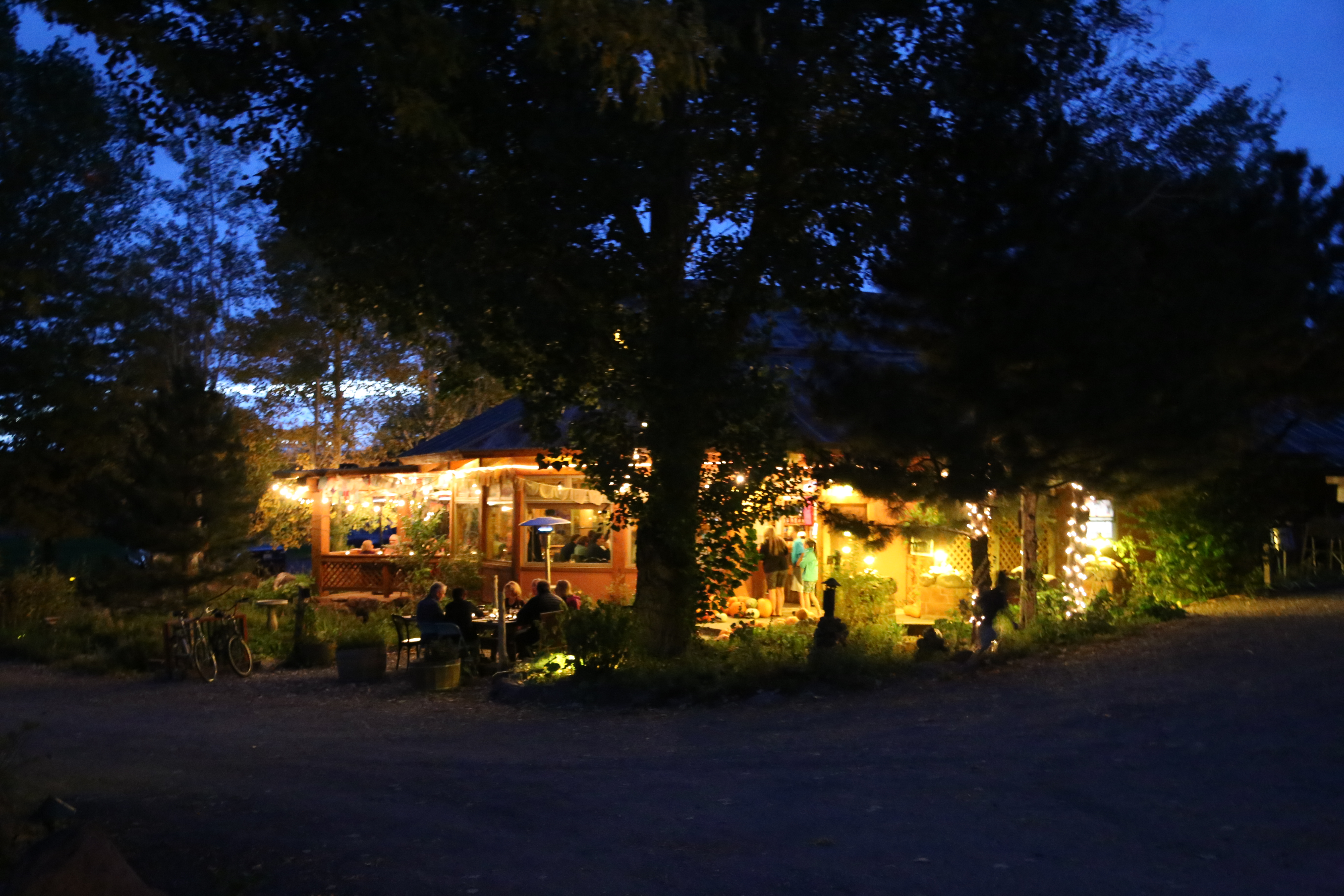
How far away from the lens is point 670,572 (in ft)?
41.9

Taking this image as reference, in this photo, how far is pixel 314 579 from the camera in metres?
24.2

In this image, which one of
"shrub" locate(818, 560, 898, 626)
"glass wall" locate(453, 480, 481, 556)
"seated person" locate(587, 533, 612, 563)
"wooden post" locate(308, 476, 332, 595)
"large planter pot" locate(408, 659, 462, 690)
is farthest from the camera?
"wooden post" locate(308, 476, 332, 595)

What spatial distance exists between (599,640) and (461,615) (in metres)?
2.92

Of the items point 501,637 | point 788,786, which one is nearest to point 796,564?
point 501,637

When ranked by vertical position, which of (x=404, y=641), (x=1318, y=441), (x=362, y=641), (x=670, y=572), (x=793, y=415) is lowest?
(x=404, y=641)

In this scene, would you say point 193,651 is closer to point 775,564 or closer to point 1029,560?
point 775,564

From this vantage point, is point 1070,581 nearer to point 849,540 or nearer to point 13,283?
point 849,540

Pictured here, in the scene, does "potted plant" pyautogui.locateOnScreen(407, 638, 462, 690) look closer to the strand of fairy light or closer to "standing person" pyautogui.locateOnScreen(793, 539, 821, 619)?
"standing person" pyautogui.locateOnScreen(793, 539, 821, 619)

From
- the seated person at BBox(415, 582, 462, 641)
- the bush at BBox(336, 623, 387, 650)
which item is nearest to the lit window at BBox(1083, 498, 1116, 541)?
the seated person at BBox(415, 582, 462, 641)

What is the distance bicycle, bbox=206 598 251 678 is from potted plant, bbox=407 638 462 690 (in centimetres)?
Answer: 308

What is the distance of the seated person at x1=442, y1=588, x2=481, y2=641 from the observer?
1474 cm

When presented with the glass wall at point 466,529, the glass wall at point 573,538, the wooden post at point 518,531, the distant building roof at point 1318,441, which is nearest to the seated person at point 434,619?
the glass wall at point 573,538

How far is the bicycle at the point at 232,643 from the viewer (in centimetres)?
1564

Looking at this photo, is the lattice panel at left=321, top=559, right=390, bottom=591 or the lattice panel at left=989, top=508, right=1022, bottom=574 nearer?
the lattice panel at left=989, top=508, right=1022, bottom=574
